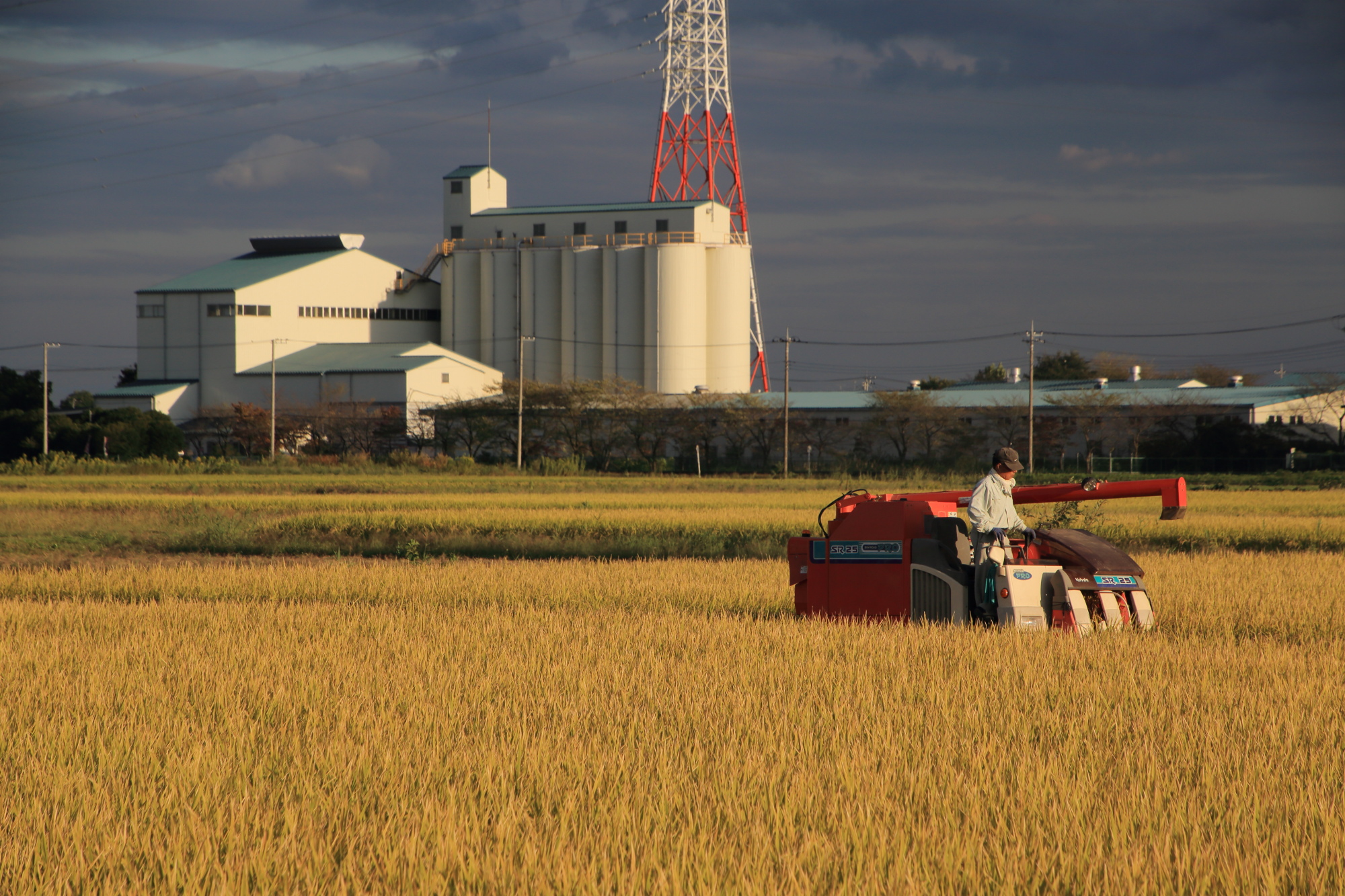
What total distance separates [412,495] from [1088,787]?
95.9 ft

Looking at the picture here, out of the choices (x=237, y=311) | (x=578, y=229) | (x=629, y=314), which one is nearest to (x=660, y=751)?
(x=629, y=314)

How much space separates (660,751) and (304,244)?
7256cm

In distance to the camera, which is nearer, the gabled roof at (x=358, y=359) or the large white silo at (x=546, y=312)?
the gabled roof at (x=358, y=359)

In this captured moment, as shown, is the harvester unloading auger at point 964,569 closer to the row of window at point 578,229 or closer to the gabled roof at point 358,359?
the gabled roof at point 358,359

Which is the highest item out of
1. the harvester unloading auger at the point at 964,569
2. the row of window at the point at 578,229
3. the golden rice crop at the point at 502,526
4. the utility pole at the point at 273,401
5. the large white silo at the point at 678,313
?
the row of window at the point at 578,229

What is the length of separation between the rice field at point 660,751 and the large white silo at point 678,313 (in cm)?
5329

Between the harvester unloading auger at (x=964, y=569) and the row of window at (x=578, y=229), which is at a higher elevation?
the row of window at (x=578, y=229)

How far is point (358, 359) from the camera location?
64.1 meters

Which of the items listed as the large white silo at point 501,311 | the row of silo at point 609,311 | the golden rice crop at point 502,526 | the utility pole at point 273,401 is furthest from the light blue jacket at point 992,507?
the large white silo at point 501,311

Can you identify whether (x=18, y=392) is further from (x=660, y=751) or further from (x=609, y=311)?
(x=660, y=751)

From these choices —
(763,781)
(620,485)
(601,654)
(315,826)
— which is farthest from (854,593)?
(620,485)

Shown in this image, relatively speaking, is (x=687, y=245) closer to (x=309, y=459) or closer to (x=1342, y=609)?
(x=309, y=459)

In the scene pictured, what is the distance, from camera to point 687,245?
65.2m

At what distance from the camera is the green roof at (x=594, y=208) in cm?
6656
